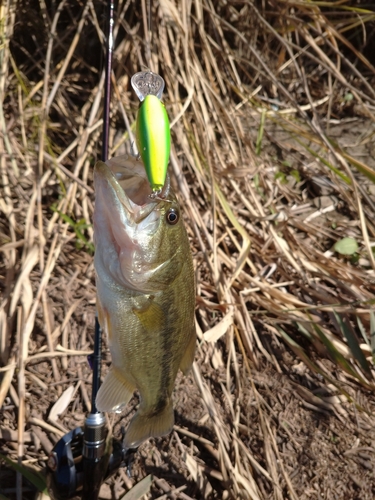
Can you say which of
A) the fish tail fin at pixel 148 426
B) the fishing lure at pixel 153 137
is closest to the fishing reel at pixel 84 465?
the fish tail fin at pixel 148 426

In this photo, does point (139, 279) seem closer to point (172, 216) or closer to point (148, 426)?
point (172, 216)

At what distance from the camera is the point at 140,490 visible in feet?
7.50

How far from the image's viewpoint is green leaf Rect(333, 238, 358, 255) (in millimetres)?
3271

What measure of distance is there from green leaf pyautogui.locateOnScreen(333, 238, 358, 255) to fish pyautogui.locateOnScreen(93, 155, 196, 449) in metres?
1.95

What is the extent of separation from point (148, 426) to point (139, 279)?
582 millimetres

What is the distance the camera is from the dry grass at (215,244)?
2477mm

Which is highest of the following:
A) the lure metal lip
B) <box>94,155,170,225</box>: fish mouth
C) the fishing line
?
the fishing line

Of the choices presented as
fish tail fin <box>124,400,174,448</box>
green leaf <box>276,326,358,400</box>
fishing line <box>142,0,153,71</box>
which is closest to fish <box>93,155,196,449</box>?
fish tail fin <box>124,400,174,448</box>

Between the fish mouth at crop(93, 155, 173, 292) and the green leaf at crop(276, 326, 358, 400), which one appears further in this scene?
the green leaf at crop(276, 326, 358, 400)

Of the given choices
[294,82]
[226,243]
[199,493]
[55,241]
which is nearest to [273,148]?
[294,82]

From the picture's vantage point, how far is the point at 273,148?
3867mm

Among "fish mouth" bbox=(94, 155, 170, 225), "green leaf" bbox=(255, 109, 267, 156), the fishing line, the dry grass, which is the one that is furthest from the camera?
"green leaf" bbox=(255, 109, 267, 156)

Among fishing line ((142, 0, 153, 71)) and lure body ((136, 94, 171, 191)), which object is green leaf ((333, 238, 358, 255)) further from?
lure body ((136, 94, 171, 191))

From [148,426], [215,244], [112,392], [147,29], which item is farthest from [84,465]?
[147,29]
